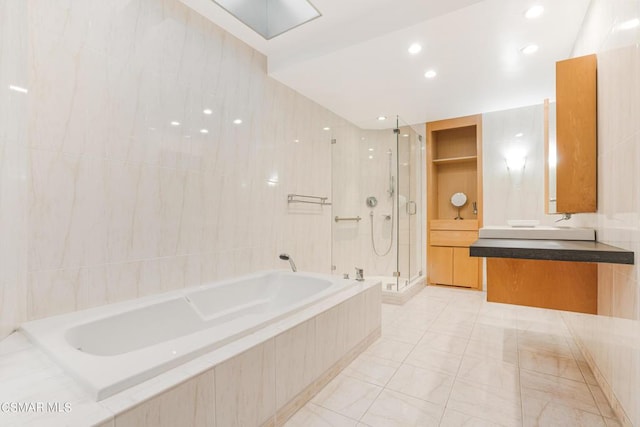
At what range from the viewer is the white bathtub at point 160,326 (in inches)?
39.2

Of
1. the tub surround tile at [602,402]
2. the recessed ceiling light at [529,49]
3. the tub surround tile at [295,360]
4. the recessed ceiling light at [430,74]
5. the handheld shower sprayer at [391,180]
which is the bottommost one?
the tub surround tile at [602,402]

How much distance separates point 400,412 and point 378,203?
2782 mm

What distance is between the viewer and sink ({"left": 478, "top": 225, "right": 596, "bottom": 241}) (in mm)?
1834

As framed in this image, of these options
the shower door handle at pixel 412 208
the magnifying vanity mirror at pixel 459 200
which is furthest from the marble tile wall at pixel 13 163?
the magnifying vanity mirror at pixel 459 200

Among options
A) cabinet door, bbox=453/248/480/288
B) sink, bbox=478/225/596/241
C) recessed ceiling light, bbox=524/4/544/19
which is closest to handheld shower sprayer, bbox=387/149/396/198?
cabinet door, bbox=453/248/480/288


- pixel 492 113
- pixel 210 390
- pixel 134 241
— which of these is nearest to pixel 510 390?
pixel 210 390

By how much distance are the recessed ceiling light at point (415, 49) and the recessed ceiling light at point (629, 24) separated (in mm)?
1196

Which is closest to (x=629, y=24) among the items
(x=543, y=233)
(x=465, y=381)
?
(x=543, y=233)

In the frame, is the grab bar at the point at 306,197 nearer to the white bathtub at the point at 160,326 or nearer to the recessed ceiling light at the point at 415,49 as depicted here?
the white bathtub at the point at 160,326

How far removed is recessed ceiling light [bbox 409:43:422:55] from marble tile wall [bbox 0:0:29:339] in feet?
7.76

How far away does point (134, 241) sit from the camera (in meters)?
1.80

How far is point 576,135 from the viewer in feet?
5.91

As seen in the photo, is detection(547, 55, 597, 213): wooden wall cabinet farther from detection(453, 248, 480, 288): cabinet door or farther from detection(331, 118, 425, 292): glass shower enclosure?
detection(453, 248, 480, 288): cabinet door

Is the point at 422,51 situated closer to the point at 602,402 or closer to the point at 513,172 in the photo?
the point at 513,172
